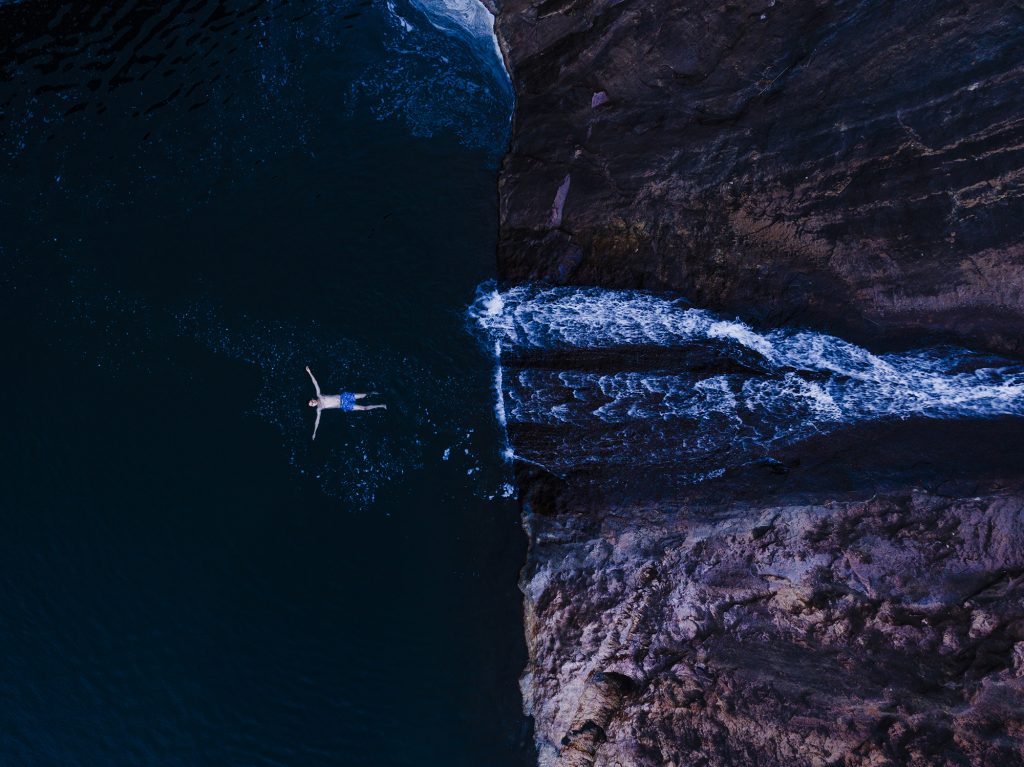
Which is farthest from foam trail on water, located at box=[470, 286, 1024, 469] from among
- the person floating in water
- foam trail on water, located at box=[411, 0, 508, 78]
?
foam trail on water, located at box=[411, 0, 508, 78]

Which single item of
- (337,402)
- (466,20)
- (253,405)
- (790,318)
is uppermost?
(466,20)

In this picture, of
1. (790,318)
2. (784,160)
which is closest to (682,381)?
(790,318)

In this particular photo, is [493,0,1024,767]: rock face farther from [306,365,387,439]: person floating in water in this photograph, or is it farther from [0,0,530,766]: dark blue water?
[306,365,387,439]: person floating in water

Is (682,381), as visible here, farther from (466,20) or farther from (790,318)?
(466,20)

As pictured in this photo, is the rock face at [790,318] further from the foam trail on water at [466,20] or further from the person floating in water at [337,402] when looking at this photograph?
the person floating in water at [337,402]

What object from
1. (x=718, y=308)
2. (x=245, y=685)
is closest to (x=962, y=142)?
(x=718, y=308)

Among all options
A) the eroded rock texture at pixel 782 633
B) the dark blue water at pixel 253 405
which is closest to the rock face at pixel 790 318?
the eroded rock texture at pixel 782 633
